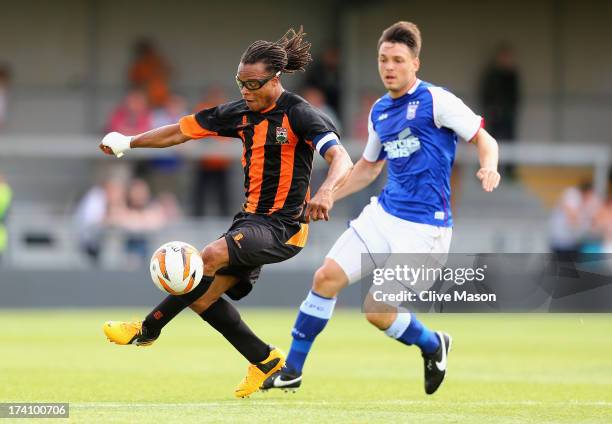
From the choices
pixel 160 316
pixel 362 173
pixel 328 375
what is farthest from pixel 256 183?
pixel 328 375

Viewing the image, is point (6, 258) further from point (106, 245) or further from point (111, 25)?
point (111, 25)

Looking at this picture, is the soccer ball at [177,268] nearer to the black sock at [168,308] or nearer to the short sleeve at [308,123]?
the black sock at [168,308]

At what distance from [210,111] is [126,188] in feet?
35.5

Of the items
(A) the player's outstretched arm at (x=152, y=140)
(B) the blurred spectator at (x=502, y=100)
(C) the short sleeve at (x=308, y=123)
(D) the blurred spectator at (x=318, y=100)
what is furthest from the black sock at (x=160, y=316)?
(B) the blurred spectator at (x=502, y=100)

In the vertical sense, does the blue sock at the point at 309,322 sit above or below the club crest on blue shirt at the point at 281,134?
below

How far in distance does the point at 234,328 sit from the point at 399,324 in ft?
3.43

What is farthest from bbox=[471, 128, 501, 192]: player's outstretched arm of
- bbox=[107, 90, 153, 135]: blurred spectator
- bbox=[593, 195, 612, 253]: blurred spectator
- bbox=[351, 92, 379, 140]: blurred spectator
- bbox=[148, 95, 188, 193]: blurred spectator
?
bbox=[351, 92, 379, 140]: blurred spectator

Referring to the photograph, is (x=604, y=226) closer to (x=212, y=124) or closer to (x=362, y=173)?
(x=362, y=173)

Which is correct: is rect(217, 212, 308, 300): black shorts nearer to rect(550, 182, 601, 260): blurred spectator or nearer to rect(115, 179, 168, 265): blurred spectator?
rect(115, 179, 168, 265): blurred spectator

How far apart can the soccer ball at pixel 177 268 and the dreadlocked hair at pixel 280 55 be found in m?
1.22

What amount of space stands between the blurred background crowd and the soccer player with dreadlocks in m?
9.87

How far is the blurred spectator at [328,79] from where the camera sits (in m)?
20.2

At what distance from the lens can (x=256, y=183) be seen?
306 inches

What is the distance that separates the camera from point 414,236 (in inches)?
310
